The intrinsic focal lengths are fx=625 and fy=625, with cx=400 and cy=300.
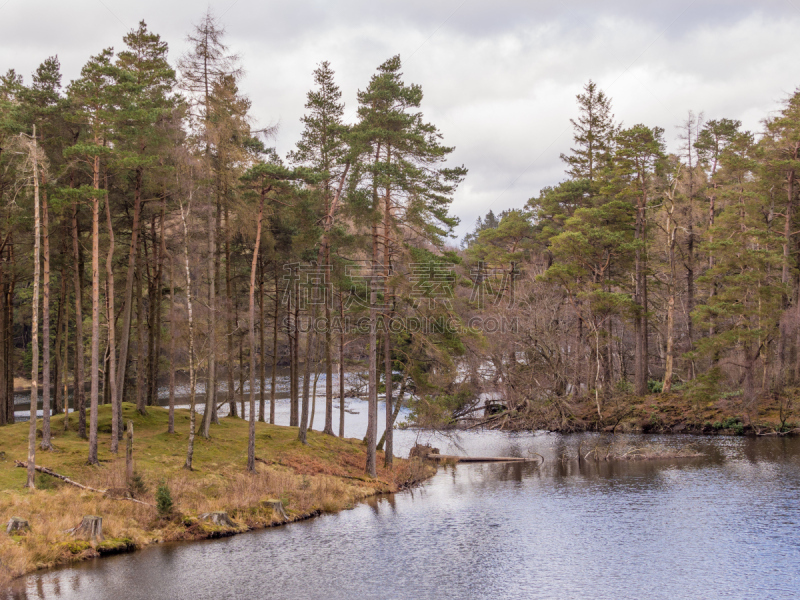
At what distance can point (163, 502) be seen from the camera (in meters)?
18.5

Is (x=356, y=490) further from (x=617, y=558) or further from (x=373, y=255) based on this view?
(x=617, y=558)

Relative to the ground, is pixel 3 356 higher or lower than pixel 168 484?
higher

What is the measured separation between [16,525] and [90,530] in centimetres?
173

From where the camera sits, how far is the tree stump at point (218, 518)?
1902 cm

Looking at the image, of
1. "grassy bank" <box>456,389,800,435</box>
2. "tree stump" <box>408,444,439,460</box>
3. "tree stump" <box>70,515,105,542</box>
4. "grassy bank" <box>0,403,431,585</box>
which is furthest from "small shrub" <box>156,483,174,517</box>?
"grassy bank" <box>456,389,800,435</box>

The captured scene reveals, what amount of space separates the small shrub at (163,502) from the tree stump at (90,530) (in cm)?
179

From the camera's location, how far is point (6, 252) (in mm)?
28922

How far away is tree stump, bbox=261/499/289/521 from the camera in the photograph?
67.5ft

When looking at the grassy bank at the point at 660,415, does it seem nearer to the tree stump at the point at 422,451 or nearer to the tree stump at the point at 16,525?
the tree stump at the point at 422,451

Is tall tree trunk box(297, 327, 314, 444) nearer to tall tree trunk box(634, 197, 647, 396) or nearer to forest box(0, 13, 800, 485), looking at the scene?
forest box(0, 13, 800, 485)

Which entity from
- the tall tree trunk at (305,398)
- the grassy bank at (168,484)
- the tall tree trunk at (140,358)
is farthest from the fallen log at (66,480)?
the tall tree trunk at (305,398)

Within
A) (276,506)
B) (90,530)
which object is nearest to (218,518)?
(276,506)

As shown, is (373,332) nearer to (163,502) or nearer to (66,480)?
(163,502)

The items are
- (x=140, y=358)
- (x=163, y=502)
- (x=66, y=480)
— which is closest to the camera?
(x=163, y=502)
